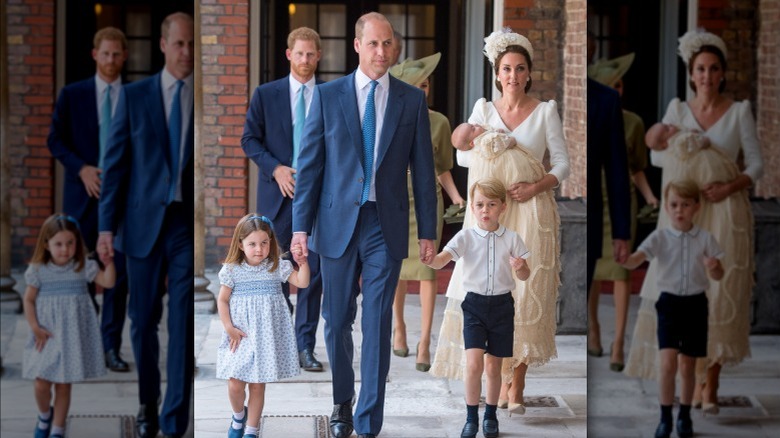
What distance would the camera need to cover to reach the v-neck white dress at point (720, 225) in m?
3.08

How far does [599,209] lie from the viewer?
11.1 ft

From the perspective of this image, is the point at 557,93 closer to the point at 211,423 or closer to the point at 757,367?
the point at 211,423

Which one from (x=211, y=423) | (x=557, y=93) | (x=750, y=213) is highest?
(x=557, y=93)

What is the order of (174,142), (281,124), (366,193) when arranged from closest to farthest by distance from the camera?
(174,142) → (366,193) → (281,124)

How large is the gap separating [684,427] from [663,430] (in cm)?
5

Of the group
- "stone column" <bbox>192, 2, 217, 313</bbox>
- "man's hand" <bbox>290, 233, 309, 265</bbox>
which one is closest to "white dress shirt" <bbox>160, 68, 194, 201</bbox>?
"man's hand" <bbox>290, 233, 309, 265</bbox>

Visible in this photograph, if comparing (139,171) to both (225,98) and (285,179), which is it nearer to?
(285,179)

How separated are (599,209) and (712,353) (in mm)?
449

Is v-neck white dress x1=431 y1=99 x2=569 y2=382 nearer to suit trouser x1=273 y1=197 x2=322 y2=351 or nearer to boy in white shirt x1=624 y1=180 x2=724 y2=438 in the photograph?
suit trouser x1=273 y1=197 x2=322 y2=351

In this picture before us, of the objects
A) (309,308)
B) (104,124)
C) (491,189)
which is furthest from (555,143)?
(104,124)

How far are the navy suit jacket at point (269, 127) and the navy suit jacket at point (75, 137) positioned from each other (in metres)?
2.33

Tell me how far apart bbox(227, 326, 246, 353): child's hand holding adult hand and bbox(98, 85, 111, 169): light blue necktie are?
133cm

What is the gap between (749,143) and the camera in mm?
3168

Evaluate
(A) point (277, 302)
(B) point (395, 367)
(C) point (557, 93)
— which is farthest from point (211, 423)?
(C) point (557, 93)
